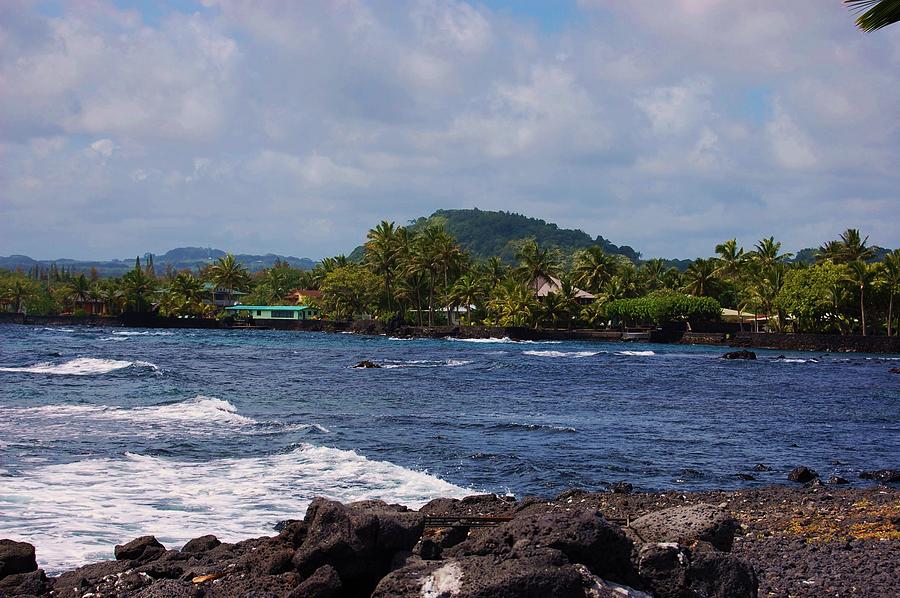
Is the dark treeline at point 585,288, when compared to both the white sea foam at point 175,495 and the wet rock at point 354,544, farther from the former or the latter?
the wet rock at point 354,544

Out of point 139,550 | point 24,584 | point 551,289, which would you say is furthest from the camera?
point 551,289

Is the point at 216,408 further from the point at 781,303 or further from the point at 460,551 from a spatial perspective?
the point at 781,303

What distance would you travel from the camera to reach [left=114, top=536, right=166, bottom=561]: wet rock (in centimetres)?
1044

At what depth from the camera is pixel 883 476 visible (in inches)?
717

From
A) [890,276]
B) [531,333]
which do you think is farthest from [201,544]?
[531,333]

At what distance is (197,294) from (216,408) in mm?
105472

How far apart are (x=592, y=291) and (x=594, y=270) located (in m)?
3.16

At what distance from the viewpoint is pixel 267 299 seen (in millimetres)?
145250

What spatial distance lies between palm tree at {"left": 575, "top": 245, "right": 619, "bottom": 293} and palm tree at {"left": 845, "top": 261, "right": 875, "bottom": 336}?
33527 mm

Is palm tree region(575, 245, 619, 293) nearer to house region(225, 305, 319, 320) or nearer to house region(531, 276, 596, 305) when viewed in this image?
house region(531, 276, 596, 305)


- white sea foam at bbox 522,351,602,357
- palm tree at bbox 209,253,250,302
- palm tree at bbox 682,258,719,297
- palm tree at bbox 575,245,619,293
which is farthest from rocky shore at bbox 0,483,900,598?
palm tree at bbox 209,253,250,302

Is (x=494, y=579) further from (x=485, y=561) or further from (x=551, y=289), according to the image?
(x=551, y=289)

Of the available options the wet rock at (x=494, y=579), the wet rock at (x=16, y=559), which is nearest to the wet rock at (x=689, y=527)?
the wet rock at (x=494, y=579)

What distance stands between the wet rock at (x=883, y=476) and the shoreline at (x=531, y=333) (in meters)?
59.1
